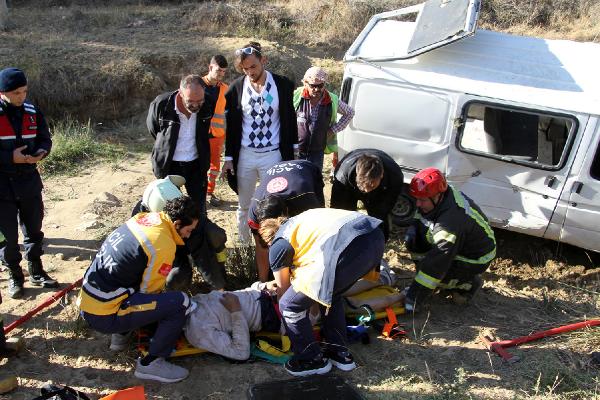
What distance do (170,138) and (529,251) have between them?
12.0 feet

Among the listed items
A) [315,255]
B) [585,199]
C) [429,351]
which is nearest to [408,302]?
[429,351]

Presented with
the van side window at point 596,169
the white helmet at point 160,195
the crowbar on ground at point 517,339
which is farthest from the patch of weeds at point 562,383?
the white helmet at point 160,195

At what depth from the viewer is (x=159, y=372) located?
12.0 ft

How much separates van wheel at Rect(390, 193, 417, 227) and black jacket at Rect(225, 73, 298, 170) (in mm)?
1540

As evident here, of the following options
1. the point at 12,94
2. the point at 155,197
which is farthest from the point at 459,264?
the point at 12,94

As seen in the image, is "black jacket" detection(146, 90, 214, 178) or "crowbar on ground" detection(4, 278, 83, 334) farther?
"black jacket" detection(146, 90, 214, 178)

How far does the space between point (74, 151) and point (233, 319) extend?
15.0 ft

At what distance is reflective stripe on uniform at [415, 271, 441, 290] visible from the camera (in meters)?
4.28

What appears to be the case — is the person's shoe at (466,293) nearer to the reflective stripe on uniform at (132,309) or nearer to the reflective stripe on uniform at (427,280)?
the reflective stripe on uniform at (427,280)

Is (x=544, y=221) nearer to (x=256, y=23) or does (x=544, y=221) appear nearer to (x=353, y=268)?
(x=353, y=268)

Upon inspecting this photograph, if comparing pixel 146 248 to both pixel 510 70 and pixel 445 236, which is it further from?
pixel 510 70

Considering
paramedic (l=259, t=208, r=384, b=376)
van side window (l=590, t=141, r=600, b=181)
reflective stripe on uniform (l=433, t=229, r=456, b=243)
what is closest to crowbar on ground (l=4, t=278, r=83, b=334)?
paramedic (l=259, t=208, r=384, b=376)

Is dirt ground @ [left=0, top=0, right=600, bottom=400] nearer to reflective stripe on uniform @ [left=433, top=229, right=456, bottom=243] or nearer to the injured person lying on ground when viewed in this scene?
the injured person lying on ground

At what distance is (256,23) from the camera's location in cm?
1170
